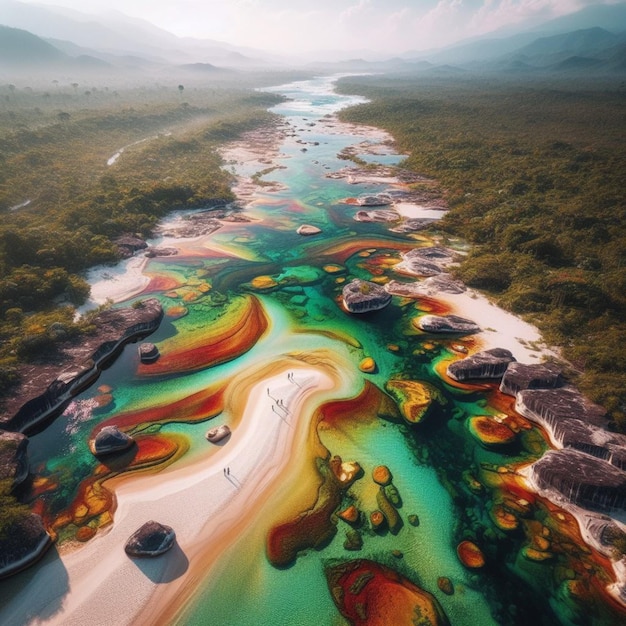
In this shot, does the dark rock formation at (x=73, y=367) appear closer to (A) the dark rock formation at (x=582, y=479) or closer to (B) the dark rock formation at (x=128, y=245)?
(B) the dark rock formation at (x=128, y=245)

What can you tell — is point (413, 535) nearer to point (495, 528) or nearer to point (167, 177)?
point (495, 528)

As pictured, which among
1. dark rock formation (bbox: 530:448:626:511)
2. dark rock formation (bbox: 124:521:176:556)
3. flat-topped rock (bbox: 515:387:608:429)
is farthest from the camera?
flat-topped rock (bbox: 515:387:608:429)

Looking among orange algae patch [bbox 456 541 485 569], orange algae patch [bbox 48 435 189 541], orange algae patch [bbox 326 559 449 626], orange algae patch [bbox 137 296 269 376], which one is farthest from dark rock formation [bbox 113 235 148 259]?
orange algae patch [bbox 456 541 485 569]

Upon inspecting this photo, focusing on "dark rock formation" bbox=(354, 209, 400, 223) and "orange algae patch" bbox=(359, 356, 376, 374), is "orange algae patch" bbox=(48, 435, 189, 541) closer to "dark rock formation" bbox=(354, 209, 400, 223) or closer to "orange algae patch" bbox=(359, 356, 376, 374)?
"orange algae patch" bbox=(359, 356, 376, 374)

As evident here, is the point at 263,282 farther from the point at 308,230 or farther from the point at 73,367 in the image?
the point at 73,367

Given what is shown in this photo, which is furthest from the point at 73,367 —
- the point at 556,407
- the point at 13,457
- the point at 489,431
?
the point at 556,407

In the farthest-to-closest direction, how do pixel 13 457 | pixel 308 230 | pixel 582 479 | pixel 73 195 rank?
pixel 73 195, pixel 308 230, pixel 13 457, pixel 582 479
